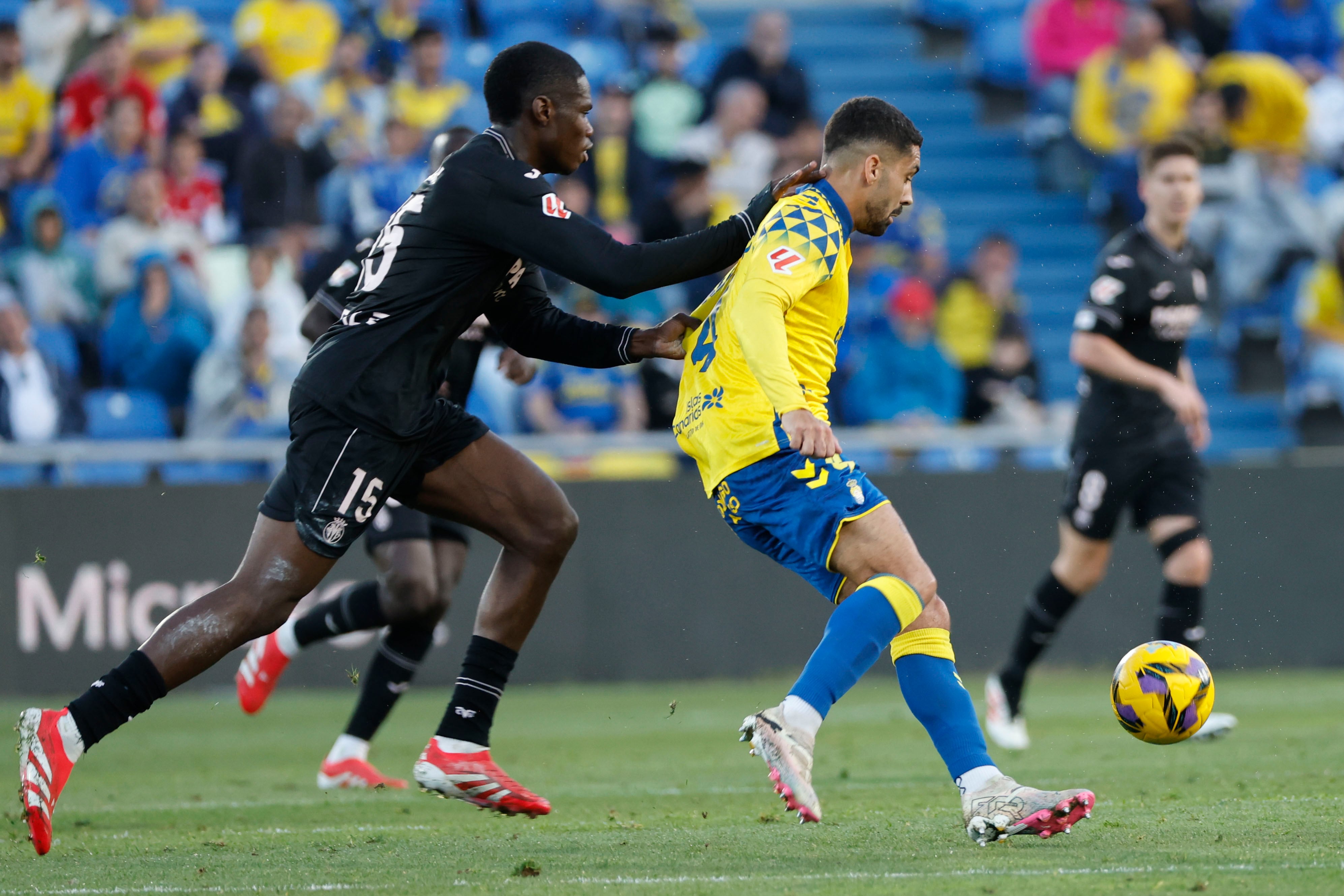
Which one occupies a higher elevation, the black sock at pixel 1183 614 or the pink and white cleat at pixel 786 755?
the pink and white cleat at pixel 786 755

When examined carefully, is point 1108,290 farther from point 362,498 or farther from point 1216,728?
point 362,498

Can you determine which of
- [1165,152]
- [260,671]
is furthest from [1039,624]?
[260,671]

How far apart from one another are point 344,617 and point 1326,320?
9.50 meters

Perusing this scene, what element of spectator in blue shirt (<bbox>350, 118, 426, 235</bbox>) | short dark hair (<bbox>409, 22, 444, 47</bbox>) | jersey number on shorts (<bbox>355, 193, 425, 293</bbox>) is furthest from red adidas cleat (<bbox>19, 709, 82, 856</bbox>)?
short dark hair (<bbox>409, 22, 444, 47</bbox>)

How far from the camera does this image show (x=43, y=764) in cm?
459

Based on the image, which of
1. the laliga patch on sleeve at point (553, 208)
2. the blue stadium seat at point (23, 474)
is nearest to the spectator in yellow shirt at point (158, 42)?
the blue stadium seat at point (23, 474)

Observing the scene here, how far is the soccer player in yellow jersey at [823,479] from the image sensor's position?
450 cm

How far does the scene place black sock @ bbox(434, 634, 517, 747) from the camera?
5.30 meters

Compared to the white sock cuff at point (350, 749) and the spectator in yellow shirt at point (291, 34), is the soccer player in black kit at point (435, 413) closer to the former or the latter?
the white sock cuff at point (350, 749)

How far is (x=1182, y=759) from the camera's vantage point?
278 inches

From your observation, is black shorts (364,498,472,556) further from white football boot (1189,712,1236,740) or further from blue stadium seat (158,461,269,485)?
blue stadium seat (158,461,269,485)

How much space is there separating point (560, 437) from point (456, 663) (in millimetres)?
1591

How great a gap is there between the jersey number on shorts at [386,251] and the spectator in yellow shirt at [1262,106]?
37.5ft

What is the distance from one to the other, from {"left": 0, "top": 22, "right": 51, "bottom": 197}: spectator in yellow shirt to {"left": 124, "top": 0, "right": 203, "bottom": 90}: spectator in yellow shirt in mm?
809
